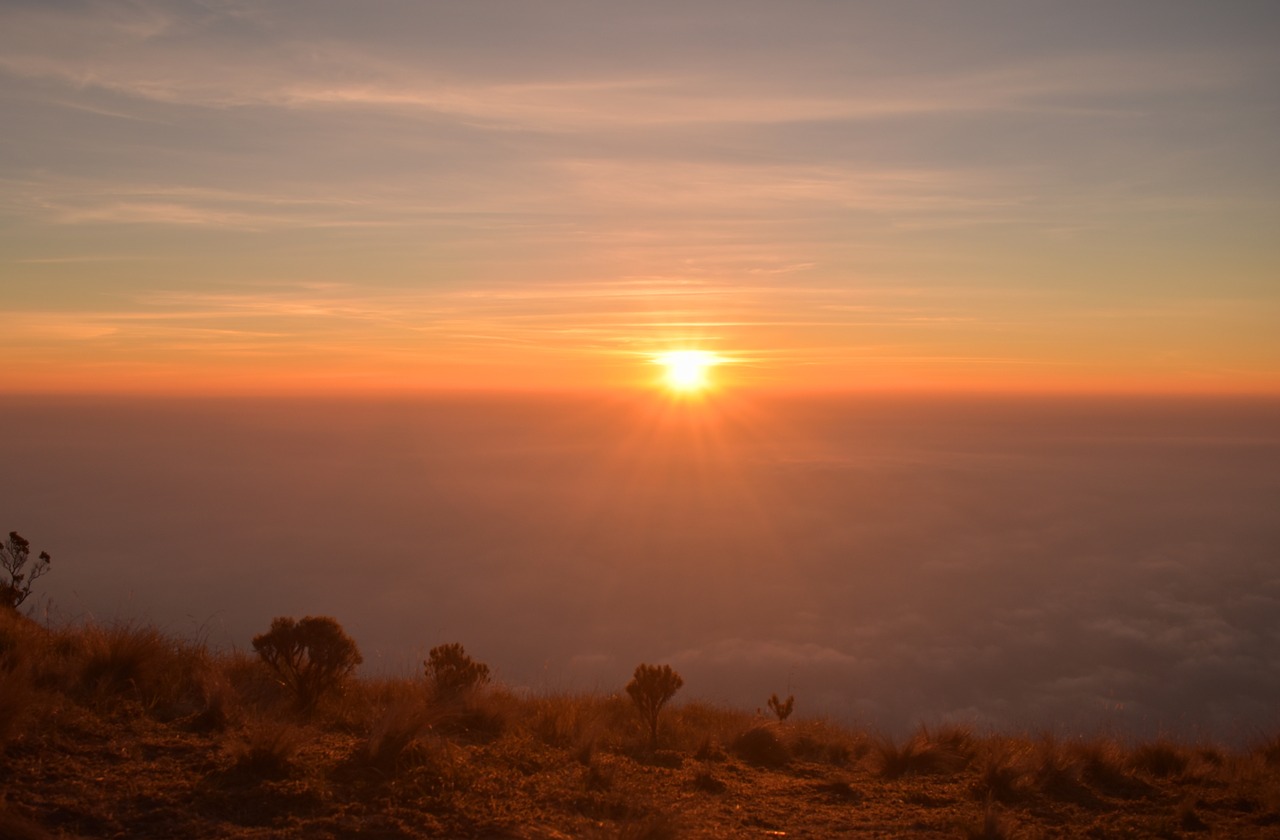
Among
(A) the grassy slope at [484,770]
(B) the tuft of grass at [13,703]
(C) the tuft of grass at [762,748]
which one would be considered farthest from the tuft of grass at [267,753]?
(C) the tuft of grass at [762,748]

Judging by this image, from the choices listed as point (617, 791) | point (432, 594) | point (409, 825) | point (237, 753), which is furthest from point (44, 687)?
point (432, 594)

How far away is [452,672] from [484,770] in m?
2.32

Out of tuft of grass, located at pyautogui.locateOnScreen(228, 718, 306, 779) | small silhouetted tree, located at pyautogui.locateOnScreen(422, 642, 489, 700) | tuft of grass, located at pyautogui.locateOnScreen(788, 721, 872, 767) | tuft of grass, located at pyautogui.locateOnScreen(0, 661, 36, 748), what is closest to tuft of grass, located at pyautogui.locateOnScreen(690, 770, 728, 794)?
tuft of grass, located at pyautogui.locateOnScreen(788, 721, 872, 767)

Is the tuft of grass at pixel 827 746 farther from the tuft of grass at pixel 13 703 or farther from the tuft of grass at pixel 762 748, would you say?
the tuft of grass at pixel 13 703

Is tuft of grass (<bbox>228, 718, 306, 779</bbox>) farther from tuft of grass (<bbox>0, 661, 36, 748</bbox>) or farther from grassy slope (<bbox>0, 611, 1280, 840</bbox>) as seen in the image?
tuft of grass (<bbox>0, 661, 36, 748</bbox>)

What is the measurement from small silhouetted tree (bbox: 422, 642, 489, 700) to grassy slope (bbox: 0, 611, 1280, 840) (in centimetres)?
24

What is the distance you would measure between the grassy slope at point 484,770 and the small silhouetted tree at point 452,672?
0.80 feet

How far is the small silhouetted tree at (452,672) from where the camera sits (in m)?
7.34

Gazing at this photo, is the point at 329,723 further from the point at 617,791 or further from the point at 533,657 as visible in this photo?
the point at 533,657

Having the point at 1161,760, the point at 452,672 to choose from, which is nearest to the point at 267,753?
the point at 452,672

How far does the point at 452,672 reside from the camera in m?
7.68

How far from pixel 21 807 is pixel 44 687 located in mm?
1866

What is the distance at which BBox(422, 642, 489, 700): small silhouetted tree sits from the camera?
7.34 m

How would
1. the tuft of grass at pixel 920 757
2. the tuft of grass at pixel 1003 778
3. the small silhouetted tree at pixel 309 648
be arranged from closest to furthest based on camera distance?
1. the tuft of grass at pixel 1003 778
2. the small silhouetted tree at pixel 309 648
3. the tuft of grass at pixel 920 757
